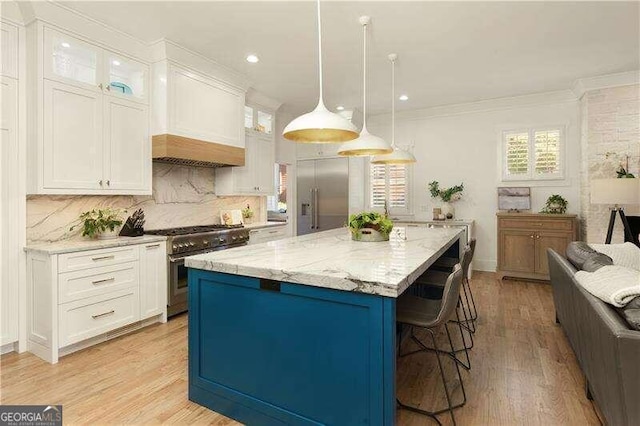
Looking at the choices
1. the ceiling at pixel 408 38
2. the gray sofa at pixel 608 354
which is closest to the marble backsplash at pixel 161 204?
the ceiling at pixel 408 38

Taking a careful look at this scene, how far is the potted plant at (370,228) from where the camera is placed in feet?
9.90

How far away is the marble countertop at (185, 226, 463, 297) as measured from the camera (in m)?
1.65

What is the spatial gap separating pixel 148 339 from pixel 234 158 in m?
2.35

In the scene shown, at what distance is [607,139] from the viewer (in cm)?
487

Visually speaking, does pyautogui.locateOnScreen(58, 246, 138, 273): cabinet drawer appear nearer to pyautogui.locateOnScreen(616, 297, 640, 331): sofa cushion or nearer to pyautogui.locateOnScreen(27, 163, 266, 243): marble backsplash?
pyautogui.locateOnScreen(27, 163, 266, 243): marble backsplash

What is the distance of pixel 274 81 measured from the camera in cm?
484

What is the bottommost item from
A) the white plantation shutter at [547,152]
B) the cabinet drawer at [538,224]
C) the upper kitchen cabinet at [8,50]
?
the cabinet drawer at [538,224]

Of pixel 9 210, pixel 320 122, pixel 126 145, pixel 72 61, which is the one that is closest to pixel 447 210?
pixel 320 122

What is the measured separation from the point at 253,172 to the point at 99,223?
7.54ft

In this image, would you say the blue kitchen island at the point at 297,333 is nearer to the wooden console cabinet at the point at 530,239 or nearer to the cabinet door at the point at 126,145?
the cabinet door at the point at 126,145

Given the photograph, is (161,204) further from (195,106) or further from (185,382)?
(185,382)

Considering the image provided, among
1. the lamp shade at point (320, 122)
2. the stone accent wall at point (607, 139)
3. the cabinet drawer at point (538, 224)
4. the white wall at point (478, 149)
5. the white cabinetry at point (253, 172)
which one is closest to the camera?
the lamp shade at point (320, 122)

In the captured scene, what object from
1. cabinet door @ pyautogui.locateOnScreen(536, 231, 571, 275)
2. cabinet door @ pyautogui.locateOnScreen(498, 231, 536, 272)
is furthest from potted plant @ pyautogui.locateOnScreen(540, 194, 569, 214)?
cabinet door @ pyautogui.locateOnScreen(498, 231, 536, 272)

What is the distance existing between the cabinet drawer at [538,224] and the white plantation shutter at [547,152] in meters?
0.91
